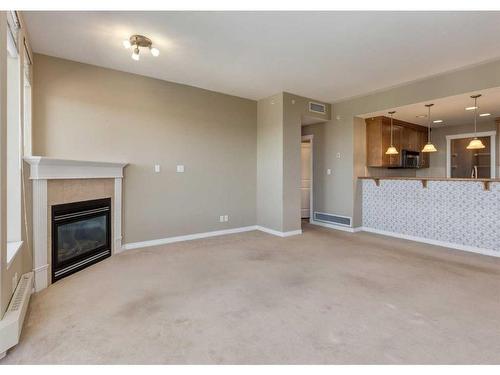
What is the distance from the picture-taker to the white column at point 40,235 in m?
2.72

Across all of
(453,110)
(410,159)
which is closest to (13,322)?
(453,110)

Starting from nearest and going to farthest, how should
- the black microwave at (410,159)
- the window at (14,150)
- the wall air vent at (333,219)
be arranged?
the window at (14,150) → the wall air vent at (333,219) → the black microwave at (410,159)

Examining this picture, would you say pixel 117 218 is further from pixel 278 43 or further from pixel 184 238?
pixel 278 43

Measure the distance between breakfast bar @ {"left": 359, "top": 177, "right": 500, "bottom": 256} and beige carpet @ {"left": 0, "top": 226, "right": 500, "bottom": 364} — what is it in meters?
0.46

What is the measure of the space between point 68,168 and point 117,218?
3.58 feet

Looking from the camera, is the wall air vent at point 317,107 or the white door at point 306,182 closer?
the wall air vent at point 317,107

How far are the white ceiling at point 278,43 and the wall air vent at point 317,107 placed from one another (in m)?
1.07

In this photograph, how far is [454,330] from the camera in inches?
78.6

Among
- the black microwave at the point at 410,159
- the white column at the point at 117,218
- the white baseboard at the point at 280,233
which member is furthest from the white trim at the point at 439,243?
the white column at the point at 117,218

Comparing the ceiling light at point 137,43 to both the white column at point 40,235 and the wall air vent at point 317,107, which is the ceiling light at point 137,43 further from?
the wall air vent at point 317,107

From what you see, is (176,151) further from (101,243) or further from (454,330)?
(454,330)

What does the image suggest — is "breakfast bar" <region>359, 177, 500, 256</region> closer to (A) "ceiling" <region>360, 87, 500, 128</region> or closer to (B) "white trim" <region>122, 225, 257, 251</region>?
(A) "ceiling" <region>360, 87, 500, 128</region>

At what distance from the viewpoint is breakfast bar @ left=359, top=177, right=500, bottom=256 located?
12.9 ft
